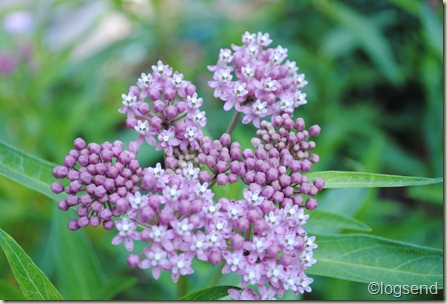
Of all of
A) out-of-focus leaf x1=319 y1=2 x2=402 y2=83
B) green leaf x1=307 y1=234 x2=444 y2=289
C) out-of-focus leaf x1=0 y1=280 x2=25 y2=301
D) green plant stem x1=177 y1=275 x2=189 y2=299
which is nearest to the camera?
green leaf x1=307 y1=234 x2=444 y2=289

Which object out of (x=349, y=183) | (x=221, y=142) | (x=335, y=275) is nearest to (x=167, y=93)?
(x=221, y=142)

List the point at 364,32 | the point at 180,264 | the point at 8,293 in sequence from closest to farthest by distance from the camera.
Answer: the point at 180,264
the point at 8,293
the point at 364,32

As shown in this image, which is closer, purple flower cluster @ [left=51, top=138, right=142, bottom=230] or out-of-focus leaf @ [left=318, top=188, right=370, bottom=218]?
purple flower cluster @ [left=51, top=138, right=142, bottom=230]

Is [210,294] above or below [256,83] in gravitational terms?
below

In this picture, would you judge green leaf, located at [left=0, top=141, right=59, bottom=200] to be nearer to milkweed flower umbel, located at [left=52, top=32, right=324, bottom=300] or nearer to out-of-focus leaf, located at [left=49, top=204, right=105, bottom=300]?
milkweed flower umbel, located at [left=52, top=32, right=324, bottom=300]

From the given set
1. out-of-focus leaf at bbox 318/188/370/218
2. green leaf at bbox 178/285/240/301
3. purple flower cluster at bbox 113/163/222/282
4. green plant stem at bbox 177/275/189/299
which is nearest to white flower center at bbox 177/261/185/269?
purple flower cluster at bbox 113/163/222/282

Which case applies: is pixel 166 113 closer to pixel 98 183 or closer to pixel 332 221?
pixel 98 183

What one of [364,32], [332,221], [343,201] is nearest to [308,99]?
[364,32]
